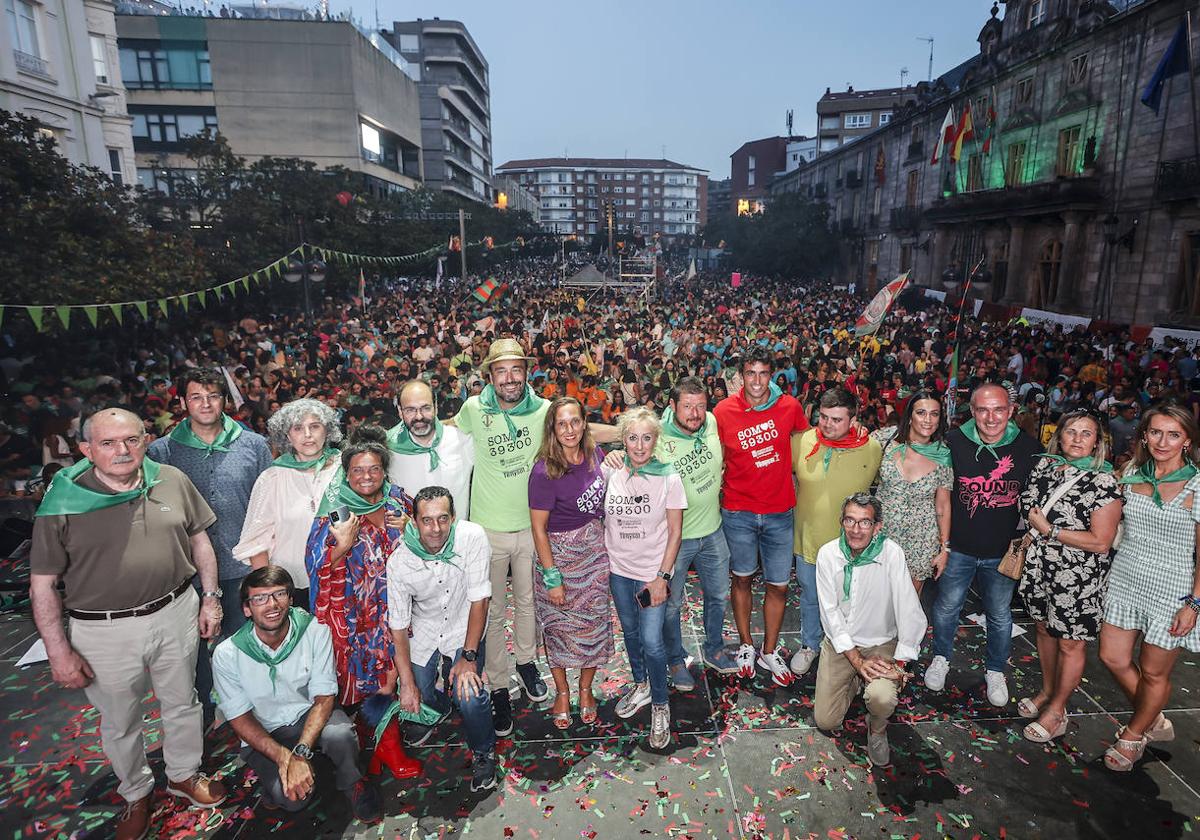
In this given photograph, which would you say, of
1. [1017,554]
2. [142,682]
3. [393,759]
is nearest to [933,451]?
[1017,554]

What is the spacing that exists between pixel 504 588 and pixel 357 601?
0.99m

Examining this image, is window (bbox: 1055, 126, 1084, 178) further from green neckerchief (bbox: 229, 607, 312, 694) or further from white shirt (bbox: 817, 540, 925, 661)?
green neckerchief (bbox: 229, 607, 312, 694)

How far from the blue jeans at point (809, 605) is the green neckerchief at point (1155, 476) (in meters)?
1.98

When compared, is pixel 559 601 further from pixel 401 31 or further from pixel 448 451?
pixel 401 31

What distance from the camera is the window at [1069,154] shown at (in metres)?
23.0

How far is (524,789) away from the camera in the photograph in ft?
13.1

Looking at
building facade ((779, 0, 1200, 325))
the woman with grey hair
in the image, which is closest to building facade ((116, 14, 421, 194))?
building facade ((779, 0, 1200, 325))

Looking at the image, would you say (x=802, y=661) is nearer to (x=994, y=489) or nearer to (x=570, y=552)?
(x=994, y=489)

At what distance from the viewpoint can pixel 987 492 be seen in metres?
4.35

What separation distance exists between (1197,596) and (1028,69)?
3039 cm

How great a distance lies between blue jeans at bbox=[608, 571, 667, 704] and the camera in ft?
14.1

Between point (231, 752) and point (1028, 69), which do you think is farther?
point (1028, 69)

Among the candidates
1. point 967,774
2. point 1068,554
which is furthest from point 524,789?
point 1068,554

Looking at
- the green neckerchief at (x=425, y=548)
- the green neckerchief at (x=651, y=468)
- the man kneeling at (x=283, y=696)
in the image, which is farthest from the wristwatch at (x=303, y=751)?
the green neckerchief at (x=651, y=468)
